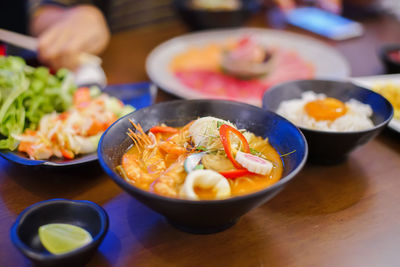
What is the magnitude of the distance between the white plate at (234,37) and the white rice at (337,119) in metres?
0.71

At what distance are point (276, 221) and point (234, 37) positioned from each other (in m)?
2.49

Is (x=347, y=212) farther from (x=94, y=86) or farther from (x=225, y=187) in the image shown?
(x=94, y=86)

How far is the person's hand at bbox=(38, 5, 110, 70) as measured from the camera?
287 cm

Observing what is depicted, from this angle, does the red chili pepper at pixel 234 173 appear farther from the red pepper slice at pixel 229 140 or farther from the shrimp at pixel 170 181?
the shrimp at pixel 170 181

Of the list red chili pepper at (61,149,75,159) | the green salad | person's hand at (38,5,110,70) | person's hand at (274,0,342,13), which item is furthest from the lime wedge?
person's hand at (274,0,342,13)

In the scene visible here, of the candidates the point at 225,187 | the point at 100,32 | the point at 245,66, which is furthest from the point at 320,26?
the point at 225,187

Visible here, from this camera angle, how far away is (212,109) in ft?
5.33

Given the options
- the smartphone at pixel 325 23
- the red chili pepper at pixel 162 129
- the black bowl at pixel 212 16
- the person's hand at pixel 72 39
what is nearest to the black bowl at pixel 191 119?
the red chili pepper at pixel 162 129

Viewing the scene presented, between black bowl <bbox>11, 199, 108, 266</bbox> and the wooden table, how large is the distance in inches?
3.9

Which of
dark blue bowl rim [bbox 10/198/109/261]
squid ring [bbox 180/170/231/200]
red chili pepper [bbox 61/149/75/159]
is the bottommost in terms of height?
red chili pepper [bbox 61/149/75/159]

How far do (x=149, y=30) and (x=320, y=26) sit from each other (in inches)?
76.2

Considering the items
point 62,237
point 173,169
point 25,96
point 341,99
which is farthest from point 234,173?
Result: point 25,96

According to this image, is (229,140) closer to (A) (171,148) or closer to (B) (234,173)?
(B) (234,173)

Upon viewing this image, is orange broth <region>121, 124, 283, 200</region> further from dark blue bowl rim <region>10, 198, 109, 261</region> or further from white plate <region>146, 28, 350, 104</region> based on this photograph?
white plate <region>146, 28, 350, 104</region>
